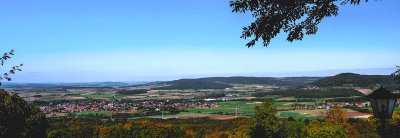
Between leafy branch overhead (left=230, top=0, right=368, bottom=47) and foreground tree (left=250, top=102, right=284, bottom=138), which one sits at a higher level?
leafy branch overhead (left=230, top=0, right=368, bottom=47)

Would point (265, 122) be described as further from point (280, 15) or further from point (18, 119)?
point (280, 15)

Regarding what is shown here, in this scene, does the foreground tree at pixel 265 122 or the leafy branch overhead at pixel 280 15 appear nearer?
the leafy branch overhead at pixel 280 15

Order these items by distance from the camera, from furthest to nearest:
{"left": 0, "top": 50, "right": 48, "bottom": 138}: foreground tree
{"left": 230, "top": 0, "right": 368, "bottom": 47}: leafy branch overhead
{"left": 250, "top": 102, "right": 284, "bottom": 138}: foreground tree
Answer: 1. {"left": 250, "top": 102, "right": 284, "bottom": 138}: foreground tree
2. {"left": 0, "top": 50, "right": 48, "bottom": 138}: foreground tree
3. {"left": 230, "top": 0, "right": 368, "bottom": 47}: leafy branch overhead

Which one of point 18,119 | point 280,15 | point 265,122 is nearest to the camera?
point 280,15

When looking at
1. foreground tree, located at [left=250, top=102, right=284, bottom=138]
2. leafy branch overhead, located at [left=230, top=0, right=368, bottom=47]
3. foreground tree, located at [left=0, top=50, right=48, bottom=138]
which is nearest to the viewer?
leafy branch overhead, located at [left=230, top=0, right=368, bottom=47]

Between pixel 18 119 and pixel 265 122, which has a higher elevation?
pixel 18 119

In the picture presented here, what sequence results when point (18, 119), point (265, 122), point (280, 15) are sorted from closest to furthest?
point (280, 15) → point (18, 119) → point (265, 122)

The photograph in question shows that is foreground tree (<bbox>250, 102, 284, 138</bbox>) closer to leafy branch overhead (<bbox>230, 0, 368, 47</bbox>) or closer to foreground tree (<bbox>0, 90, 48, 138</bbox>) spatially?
foreground tree (<bbox>0, 90, 48, 138</bbox>)

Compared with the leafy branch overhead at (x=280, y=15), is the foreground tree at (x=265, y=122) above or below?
below

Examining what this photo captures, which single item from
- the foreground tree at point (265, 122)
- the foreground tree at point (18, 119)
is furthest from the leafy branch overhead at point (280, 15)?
the foreground tree at point (265, 122)

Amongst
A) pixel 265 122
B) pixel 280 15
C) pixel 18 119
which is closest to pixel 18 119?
pixel 18 119

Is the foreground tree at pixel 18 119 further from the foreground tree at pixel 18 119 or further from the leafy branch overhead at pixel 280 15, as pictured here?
the leafy branch overhead at pixel 280 15

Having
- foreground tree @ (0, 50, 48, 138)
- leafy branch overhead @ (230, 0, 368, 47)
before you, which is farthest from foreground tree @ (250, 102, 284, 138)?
leafy branch overhead @ (230, 0, 368, 47)
